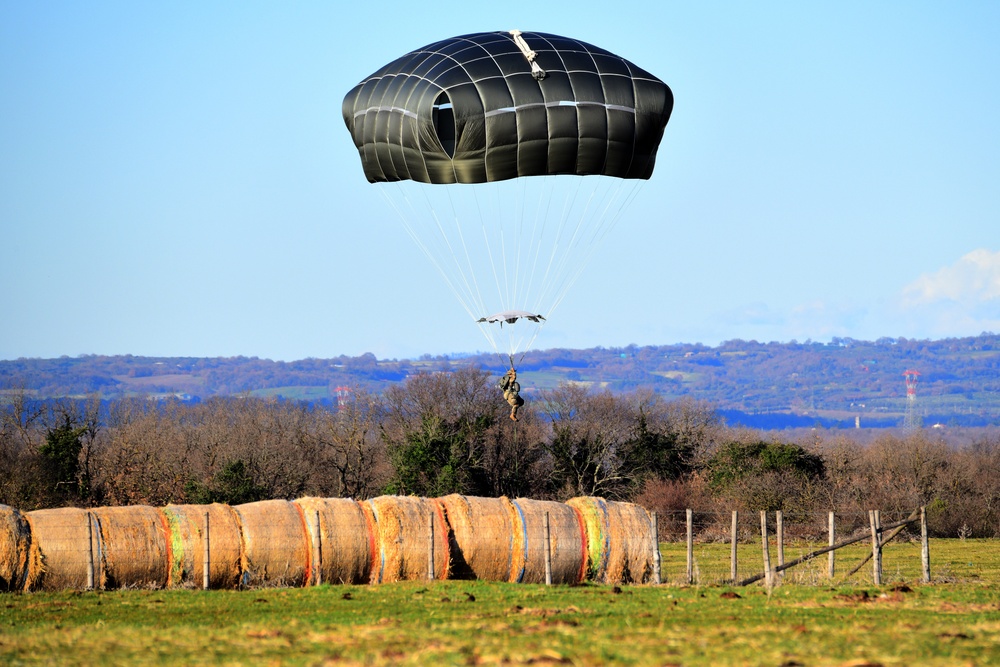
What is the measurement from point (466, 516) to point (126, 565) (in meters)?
6.02

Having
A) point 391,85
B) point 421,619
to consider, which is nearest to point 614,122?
point 391,85

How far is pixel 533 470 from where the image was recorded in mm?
52156

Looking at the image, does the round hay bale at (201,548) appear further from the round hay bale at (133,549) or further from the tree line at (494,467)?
the tree line at (494,467)

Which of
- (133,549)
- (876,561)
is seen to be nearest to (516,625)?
(133,549)

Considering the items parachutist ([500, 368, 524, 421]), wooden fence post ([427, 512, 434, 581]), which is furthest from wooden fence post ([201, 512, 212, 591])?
parachutist ([500, 368, 524, 421])

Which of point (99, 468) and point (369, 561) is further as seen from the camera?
point (99, 468)

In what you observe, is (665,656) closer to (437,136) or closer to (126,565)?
(126,565)

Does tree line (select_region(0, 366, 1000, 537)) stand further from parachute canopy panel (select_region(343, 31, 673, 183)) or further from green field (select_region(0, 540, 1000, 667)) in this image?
green field (select_region(0, 540, 1000, 667))

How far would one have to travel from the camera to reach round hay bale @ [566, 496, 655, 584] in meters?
23.5

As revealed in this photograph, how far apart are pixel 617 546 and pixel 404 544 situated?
4103mm

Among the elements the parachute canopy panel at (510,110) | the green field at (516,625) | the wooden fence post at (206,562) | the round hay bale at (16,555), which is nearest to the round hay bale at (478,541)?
the green field at (516,625)

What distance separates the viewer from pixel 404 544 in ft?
73.4

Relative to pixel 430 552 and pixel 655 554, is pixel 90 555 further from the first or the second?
pixel 655 554

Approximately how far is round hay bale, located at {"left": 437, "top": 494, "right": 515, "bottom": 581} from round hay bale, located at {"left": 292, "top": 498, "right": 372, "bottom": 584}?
5.16 ft
